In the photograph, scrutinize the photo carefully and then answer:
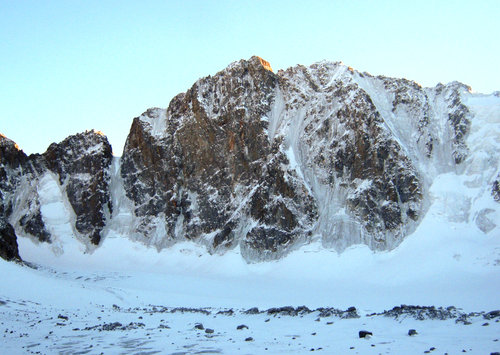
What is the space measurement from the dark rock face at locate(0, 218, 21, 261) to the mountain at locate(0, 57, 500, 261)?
78.3 feet

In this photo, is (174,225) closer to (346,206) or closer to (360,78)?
(346,206)

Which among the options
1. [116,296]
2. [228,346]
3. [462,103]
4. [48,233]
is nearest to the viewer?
[228,346]

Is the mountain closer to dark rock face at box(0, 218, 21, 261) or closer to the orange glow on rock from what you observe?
the orange glow on rock

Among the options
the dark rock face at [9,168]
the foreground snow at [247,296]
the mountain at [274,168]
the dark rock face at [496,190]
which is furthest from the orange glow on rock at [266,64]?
the dark rock face at [9,168]

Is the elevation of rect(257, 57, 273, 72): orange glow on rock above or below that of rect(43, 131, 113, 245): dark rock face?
above

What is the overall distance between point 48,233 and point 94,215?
32.3 ft

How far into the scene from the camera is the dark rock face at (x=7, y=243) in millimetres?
58438

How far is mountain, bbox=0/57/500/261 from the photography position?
6981cm

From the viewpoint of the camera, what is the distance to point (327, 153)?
7775 cm

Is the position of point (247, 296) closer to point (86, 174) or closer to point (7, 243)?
point (7, 243)

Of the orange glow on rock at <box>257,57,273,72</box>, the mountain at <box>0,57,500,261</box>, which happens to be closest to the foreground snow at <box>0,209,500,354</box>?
the mountain at <box>0,57,500,261</box>

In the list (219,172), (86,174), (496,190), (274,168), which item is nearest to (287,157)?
(274,168)

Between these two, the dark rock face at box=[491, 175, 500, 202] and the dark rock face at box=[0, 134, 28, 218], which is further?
the dark rock face at box=[0, 134, 28, 218]

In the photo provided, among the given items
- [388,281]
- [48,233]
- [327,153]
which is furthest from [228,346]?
[48,233]
